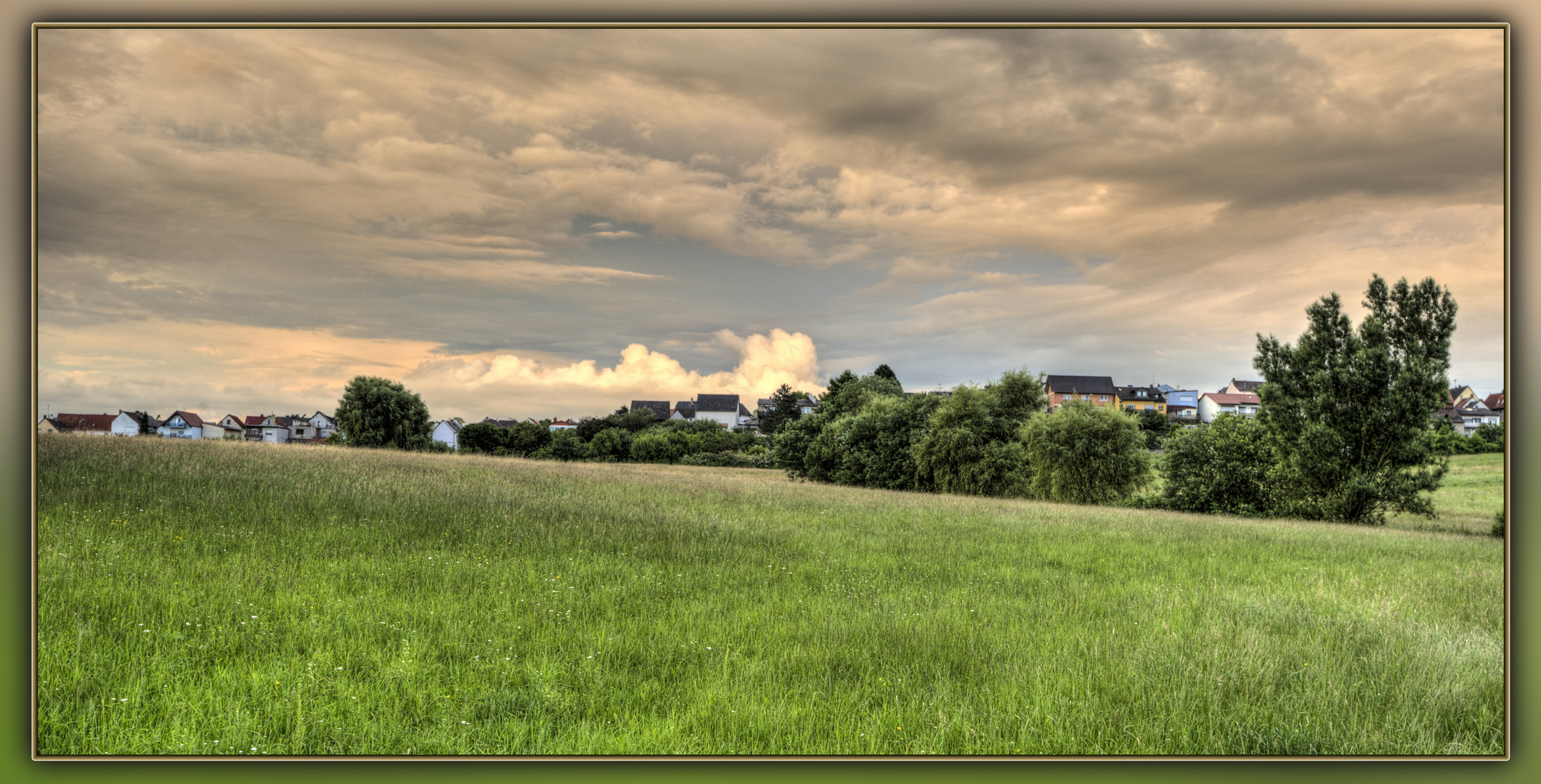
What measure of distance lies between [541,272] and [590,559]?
3.68 m

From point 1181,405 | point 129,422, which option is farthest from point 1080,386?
point 129,422

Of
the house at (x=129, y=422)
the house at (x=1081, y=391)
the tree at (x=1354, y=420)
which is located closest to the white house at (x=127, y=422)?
the house at (x=129, y=422)

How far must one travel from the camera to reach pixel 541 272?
18.8 feet

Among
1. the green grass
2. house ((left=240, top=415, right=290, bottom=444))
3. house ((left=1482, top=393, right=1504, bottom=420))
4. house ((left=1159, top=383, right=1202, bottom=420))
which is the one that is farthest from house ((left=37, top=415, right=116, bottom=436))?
house ((left=1159, top=383, right=1202, bottom=420))

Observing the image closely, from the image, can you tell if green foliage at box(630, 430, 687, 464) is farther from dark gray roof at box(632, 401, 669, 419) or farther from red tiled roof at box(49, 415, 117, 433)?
red tiled roof at box(49, 415, 117, 433)

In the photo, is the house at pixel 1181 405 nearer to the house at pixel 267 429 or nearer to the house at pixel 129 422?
the house at pixel 267 429

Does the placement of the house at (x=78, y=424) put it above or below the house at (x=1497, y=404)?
below

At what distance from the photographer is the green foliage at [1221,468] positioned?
86.3 feet

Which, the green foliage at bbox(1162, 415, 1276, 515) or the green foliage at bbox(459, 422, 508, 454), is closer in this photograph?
the green foliage at bbox(459, 422, 508, 454)

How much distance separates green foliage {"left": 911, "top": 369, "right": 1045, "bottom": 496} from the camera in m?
29.8

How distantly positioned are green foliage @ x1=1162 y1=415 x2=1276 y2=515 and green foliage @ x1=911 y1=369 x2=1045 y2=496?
5975mm

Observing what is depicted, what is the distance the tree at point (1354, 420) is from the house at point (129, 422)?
12725 millimetres

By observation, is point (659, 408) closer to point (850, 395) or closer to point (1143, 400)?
point (1143, 400)

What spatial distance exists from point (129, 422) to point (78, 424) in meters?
0.50
